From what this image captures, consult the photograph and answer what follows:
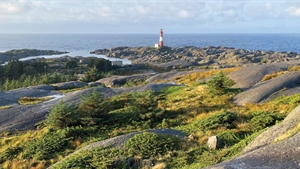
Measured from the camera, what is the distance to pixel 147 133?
14.6 meters

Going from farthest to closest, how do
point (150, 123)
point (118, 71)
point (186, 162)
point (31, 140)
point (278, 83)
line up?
point (118, 71) → point (278, 83) → point (150, 123) → point (31, 140) → point (186, 162)

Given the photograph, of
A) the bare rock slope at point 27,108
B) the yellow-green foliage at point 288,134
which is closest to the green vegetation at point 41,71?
the bare rock slope at point 27,108

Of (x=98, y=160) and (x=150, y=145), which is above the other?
(x=150, y=145)

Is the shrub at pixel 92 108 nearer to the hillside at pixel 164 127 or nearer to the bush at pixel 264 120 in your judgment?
the hillside at pixel 164 127

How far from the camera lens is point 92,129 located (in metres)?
19.7

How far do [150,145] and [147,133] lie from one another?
1.01 metres

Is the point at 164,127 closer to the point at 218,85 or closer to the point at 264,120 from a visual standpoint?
the point at 264,120

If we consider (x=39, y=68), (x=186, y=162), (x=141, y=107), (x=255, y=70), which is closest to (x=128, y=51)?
(x=39, y=68)

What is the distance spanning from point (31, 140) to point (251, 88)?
1900cm

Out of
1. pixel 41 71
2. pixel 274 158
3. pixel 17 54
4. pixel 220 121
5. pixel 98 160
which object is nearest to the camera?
pixel 274 158

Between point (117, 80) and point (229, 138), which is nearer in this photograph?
point (229, 138)

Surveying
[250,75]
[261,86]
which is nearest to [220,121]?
[261,86]

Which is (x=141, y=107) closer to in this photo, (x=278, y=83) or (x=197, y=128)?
(x=197, y=128)

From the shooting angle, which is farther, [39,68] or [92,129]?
[39,68]
